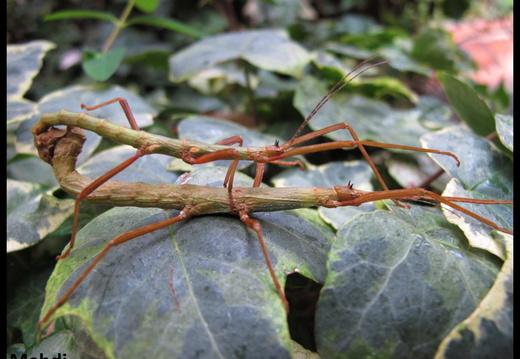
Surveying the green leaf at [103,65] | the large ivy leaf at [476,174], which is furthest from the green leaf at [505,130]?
the green leaf at [103,65]

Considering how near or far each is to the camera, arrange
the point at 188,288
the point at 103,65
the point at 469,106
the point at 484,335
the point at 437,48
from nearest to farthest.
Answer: the point at 484,335, the point at 188,288, the point at 469,106, the point at 103,65, the point at 437,48

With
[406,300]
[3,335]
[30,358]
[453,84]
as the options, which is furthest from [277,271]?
[453,84]

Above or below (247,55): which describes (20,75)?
below

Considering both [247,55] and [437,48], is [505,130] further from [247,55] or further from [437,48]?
[437,48]

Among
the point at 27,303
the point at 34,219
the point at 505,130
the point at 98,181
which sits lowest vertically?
the point at 27,303

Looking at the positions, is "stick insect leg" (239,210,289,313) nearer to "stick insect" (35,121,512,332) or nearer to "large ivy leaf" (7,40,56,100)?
"stick insect" (35,121,512,332)

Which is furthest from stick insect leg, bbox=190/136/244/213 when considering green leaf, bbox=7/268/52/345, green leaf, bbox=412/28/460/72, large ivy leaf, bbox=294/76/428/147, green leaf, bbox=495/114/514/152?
green leaf, bbox=412/28/460/72

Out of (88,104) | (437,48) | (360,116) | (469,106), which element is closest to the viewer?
(469,106)

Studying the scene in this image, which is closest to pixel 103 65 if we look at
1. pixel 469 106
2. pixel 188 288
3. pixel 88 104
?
pixel 88 104

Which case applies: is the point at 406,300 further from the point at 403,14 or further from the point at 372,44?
the point at 403,14

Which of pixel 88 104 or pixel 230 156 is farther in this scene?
pixel 88 104
